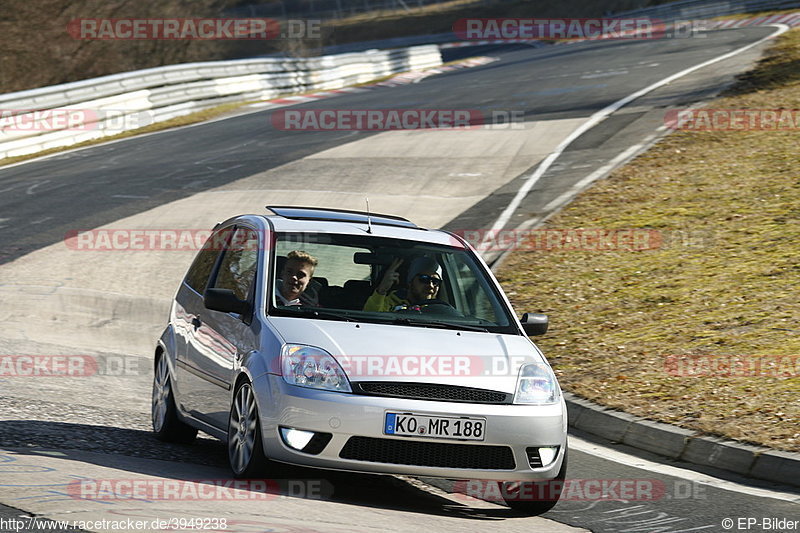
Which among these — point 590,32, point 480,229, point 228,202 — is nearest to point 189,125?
point 228,202

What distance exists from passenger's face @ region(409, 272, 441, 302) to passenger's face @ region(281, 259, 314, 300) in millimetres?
709

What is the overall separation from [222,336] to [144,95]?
23.8m

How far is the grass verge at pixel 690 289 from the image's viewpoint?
31.8 ft

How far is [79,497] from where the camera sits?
235 inches

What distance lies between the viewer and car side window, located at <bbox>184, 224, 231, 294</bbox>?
8492 millimetres

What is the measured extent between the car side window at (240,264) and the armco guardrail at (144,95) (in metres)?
18.4

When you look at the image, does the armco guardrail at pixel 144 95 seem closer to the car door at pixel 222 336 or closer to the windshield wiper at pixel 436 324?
the car door at pixel 222 336

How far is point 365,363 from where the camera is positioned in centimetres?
663

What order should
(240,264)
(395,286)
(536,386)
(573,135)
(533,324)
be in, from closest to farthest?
(536,386)
(533,324)
(395,286)
(240,264)
(573,135)

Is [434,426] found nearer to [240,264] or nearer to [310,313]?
[310,313]

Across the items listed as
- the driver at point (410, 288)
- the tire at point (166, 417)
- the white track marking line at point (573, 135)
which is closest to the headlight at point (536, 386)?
the driver at point (410, 288)

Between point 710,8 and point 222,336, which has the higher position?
point 222,336

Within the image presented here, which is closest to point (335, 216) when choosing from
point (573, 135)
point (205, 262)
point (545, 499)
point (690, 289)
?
point (205, 262)

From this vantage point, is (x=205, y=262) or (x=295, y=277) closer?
(x=295, y=277)
